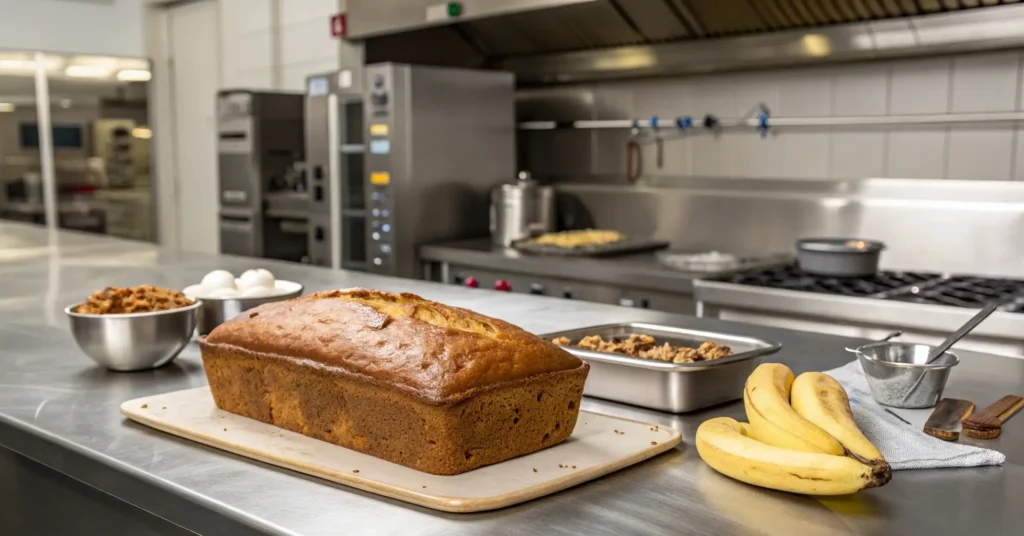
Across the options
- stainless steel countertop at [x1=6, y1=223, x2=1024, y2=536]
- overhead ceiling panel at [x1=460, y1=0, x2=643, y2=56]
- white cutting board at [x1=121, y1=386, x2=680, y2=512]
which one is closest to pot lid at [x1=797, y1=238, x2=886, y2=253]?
overhead ceiling panel at [x1=460, y1=0, x2=643, y2=56]

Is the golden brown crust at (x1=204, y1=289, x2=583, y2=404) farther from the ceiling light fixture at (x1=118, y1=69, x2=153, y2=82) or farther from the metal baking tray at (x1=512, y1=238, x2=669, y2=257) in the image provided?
the ceiling light fixture at (x1=118, y1=69, x2=153, y2=82)

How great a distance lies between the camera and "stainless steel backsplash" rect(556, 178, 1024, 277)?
342 cm

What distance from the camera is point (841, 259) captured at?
3256 millimetres

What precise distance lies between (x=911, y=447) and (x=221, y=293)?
123 centimetres

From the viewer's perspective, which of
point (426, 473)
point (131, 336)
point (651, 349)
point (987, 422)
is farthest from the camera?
point (131, 336)

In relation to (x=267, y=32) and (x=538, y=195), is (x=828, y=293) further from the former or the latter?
(x=267, y=32)

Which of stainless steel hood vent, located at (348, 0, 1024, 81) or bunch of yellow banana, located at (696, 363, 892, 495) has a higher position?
stainless steel hood vent, located at (348, 0, 1024, 81)

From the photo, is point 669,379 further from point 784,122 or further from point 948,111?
point 784,122

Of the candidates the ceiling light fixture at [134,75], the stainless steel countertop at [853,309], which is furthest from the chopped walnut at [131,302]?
the ceiling light fixture at [134,75]

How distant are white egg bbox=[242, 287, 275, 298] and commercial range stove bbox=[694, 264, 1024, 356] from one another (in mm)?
1811

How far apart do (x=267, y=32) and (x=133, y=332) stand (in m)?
4.99

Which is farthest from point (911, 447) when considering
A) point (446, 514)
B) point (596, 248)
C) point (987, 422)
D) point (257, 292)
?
point (596, 248)

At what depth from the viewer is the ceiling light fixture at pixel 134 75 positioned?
7.23m

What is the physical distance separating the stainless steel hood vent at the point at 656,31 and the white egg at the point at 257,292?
2.58m
